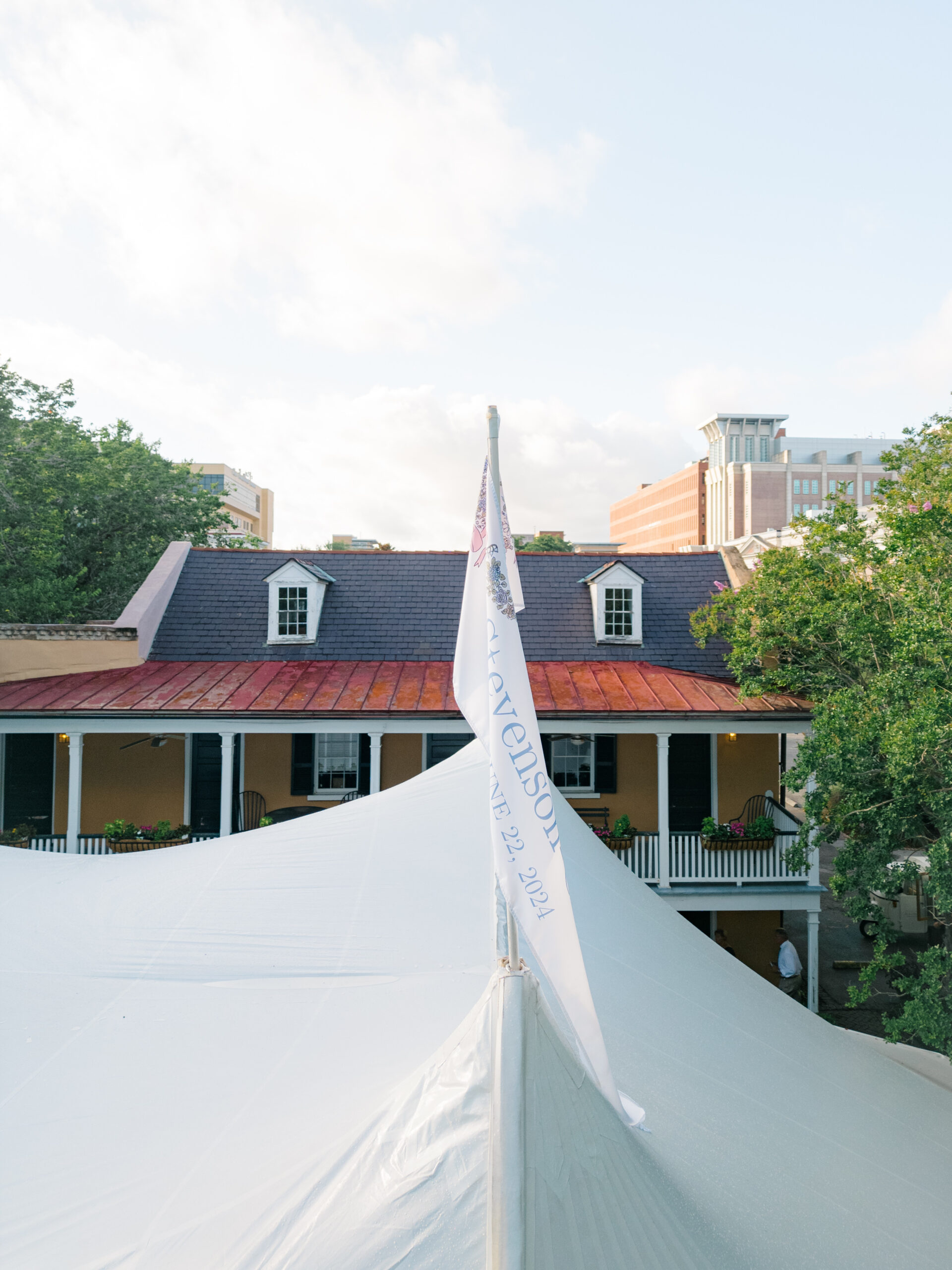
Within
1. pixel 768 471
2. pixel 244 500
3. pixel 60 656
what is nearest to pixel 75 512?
pixel 60 656

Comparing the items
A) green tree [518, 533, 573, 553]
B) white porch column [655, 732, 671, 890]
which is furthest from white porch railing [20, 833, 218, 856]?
green tree [518, 533, 573, 553]

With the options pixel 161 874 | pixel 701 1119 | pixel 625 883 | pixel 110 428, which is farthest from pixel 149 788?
pixel 110 428

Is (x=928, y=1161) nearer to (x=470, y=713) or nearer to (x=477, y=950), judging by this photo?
(x=477, y=950)

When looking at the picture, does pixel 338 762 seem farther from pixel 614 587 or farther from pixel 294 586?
pixel 614 587

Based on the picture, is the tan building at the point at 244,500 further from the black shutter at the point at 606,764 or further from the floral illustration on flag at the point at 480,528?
the floral illustration on flag at the point at 480,528

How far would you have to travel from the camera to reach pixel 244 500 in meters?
94.6

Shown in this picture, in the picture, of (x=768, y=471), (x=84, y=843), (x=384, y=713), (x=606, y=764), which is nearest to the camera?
(x=384, y=713)

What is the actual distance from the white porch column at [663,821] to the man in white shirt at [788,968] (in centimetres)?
241

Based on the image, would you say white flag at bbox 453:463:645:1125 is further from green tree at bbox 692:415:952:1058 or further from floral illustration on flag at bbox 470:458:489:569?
green tree at bbox 692:415:952:1058

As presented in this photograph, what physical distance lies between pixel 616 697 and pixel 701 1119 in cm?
784

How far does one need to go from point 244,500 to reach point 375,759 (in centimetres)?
8946

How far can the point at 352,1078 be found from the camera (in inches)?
158

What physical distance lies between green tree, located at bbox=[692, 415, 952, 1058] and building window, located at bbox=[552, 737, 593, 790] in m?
3.52

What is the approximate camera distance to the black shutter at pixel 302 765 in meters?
13.0
